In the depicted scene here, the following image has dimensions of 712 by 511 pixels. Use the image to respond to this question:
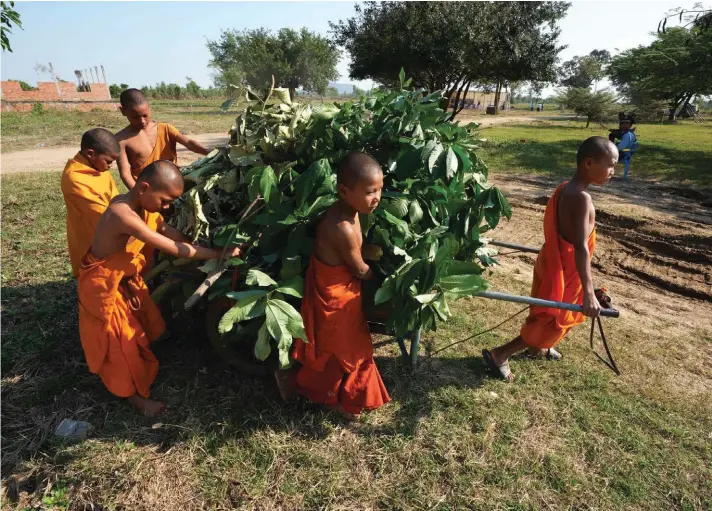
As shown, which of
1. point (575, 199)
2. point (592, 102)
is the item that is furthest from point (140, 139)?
point (592, 102)

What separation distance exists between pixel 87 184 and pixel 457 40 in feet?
43.4

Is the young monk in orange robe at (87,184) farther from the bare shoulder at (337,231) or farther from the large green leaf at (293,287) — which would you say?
the bare shoulder at (337,231)

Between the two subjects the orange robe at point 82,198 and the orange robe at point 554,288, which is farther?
the orange robe at point 82,198

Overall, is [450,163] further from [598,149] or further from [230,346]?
[230,346]

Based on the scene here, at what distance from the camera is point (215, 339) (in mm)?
2898

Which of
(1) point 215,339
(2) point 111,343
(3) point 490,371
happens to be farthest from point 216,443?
(3) point 490,371

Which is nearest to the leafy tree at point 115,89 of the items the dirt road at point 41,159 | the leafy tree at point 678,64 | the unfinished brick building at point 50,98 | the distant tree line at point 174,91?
the distant tree line at point 174,91

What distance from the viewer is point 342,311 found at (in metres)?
2.47

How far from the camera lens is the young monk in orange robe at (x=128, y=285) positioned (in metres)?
2.43

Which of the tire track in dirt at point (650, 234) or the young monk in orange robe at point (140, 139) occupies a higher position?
the young monk in orange robe at point (140, 139)

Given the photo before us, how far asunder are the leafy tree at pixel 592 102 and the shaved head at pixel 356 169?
30.6 metres

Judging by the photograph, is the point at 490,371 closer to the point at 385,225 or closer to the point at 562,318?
the point at 562,318

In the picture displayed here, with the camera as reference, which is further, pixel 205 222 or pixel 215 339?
pixel 215 339

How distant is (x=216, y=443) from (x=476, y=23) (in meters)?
14.7
